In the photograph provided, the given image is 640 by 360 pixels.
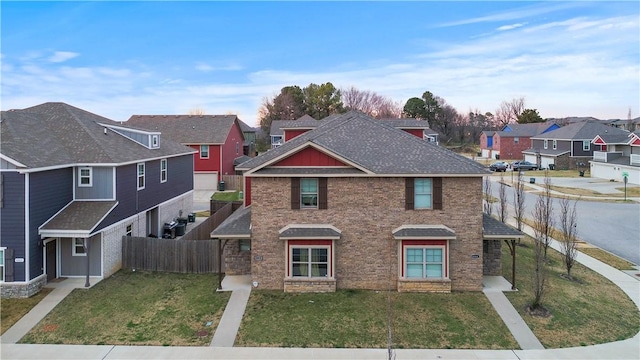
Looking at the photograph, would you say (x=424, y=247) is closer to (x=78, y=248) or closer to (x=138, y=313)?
(x=138, y=313)

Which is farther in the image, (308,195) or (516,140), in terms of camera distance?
(516,140)

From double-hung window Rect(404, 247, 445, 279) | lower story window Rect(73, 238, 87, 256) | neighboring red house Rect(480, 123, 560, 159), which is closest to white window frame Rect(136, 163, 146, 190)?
lower story window Rect(73, 238, 87, 256)

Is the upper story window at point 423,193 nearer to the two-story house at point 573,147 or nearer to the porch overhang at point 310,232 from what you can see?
the porch overhang at point 310,232

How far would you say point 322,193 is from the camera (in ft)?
57.4

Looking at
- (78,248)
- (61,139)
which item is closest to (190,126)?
(61,139)

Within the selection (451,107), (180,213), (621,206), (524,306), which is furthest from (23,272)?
(451,107)

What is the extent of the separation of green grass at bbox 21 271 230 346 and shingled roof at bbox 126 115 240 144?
27.3 meters

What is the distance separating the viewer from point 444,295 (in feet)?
55.1

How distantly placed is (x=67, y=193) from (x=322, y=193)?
11.3 metres

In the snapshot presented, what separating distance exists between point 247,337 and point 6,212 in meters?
10.5

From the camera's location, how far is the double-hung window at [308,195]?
17562 millimetres

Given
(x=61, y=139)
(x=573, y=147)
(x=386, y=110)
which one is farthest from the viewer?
(x=386, y=110)

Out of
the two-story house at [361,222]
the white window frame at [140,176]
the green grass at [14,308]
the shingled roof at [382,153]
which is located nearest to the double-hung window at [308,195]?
→ the two-story house at [361,222]

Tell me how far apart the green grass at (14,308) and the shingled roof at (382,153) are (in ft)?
30.1
